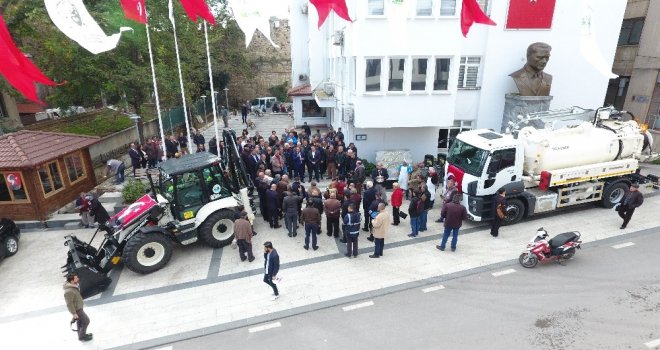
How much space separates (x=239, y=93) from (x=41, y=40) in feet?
76.7

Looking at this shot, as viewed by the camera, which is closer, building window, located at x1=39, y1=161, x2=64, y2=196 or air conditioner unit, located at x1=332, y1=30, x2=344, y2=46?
building window, located at x1=39, y1=161, x2=64, y2=196

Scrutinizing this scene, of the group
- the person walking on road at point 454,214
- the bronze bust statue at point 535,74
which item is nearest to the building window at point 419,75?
the bronze bust statue at point 535,74

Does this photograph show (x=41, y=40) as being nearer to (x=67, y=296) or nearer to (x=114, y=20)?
(x=114, y=20)

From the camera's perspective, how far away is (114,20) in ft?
44.9

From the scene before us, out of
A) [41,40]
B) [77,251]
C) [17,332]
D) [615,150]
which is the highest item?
[41,40]

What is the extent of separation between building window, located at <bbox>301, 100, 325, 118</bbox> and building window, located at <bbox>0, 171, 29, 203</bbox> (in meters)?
16.9

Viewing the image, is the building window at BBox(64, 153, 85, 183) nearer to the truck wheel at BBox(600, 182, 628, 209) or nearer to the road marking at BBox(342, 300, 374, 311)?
the road marking at BBox(342, 300, 374, 311)

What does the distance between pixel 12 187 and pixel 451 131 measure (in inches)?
621

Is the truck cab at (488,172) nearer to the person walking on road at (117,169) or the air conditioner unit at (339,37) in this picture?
the air conditioner unit at (339,37)

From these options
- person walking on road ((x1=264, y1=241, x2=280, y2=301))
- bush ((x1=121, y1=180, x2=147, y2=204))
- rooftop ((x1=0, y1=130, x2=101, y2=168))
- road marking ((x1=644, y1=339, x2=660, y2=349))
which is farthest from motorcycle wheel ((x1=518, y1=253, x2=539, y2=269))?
rooftop ((x1=0, y1=130, x2=101, y2=168))

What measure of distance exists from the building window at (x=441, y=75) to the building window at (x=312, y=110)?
12509mm

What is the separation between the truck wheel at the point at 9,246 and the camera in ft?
30.2

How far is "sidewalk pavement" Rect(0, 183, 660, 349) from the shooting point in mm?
6910

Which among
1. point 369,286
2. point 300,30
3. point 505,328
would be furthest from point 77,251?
point 300,30
